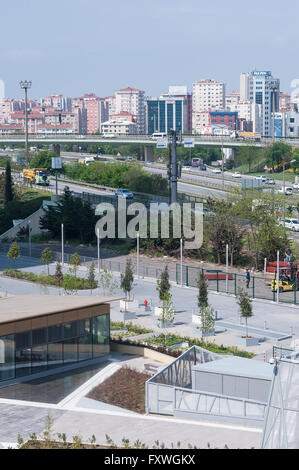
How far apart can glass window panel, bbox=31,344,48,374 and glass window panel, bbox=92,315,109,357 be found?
2185 mm

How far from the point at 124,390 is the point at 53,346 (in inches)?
130

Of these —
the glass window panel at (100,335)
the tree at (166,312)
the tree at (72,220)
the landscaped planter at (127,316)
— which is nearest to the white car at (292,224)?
the tree at (72,220)

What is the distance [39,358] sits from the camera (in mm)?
26266

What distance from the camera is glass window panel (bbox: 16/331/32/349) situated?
83.9 feet

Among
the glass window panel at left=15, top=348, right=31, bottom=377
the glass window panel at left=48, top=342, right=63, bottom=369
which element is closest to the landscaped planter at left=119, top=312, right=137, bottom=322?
the glass window panel at left=48, top=342, right=63, bottom=369

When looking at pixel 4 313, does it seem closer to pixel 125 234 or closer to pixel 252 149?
pixel 125 234

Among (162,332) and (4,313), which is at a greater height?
(4,313)

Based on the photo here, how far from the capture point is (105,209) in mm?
60312

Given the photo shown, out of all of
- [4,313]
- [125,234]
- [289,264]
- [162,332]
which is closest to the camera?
[4,313]

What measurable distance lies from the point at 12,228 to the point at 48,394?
34.7m

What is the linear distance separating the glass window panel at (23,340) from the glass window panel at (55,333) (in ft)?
2.55

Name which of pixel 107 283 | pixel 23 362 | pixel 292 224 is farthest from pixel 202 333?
pixel 292 224
